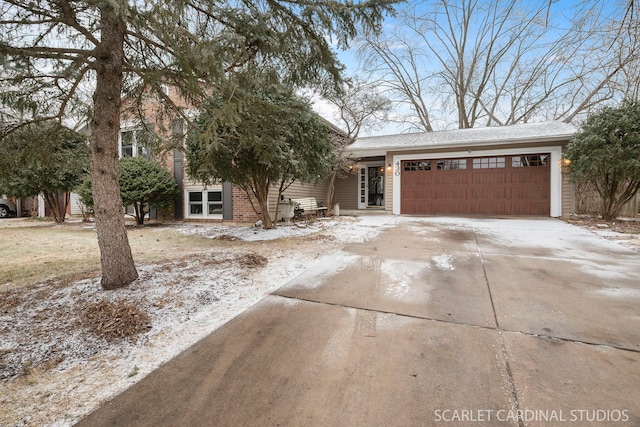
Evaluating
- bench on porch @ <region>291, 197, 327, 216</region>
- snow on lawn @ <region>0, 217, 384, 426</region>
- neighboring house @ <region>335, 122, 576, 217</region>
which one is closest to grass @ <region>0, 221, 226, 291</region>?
snow on lawn @ <region>0, 217, 384, 426</region>

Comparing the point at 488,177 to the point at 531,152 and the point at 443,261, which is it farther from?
the point at 443,261

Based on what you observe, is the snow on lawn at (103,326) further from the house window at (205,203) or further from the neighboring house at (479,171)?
the neighboring house at (479,171)

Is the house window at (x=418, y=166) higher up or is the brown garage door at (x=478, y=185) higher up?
the house window at (x=418, y=166)

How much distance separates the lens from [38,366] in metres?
1.99

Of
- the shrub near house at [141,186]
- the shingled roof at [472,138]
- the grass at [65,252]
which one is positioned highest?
the shingled roof at [472,138]

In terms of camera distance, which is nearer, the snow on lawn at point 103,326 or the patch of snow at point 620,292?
the snow on lawn at point 103,326

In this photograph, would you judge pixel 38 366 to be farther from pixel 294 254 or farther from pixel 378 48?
pixel 378 48

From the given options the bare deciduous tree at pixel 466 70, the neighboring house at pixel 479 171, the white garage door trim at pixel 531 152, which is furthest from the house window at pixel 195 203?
the bare deciduous tree at pixel 466 70

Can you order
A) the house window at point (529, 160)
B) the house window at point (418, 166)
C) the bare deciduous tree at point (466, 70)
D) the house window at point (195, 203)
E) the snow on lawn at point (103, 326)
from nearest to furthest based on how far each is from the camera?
the snow on lawn at point (103, 326)
the house window at point (529, 160)
the house window at point (195, 203)
the house window at point (418, 166)
the bare deciduous tree at point (466, 70)

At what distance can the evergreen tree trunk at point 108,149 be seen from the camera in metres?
3.27

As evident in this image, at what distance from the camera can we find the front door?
50.4 feet

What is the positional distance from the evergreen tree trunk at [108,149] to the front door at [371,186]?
41.5ft

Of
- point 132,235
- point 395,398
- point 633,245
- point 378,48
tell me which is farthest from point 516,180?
point 378,48

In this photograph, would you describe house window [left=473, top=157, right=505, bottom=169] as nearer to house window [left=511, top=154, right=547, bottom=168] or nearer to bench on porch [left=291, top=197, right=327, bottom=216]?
house window [left=511, top=154, right=547, bottom=168]
